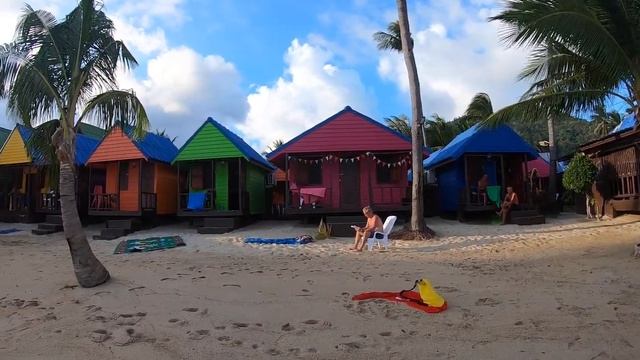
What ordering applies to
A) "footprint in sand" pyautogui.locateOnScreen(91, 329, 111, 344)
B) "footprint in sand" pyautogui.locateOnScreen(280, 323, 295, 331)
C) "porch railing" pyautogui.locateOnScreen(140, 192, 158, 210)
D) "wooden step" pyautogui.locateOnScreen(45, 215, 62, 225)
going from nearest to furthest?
"footprint in sand" pyautogui.locateOnScreen(91, 329, 111, 344), "footprint in sand" pyautogui.locateOnScreen(280, 323, 295, 331), "porch railing" pyautogui.locateOnScreen(140, 192, 158, 210), "wooden step" pyautogui.locateOnScreen(45, 215, 62, 225)

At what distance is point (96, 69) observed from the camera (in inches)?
407

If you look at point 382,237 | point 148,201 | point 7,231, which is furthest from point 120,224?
point 382,237

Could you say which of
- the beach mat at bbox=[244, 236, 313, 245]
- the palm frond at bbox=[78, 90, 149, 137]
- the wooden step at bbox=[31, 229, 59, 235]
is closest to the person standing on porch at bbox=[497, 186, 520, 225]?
the beach mat at bbox=[244, 236, 313, 245]

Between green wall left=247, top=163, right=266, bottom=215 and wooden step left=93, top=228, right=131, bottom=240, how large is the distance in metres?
4.56

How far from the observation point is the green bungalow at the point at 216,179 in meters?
17.9

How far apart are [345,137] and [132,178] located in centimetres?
822

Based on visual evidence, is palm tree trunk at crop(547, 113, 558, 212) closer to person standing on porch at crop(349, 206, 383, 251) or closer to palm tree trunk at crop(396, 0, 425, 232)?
palm tree trunk at crop(396, 0, 425, 232)

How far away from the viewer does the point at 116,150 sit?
1877cm

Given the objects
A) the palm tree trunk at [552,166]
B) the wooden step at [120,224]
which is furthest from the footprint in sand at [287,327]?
the palm tree trunk at [552,166]

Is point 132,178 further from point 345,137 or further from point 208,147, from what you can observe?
point 345,137

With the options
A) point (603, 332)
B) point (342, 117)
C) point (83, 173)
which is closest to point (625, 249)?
point (603, 332)

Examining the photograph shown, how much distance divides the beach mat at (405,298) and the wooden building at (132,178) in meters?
13.1

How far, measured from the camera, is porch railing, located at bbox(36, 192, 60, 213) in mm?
20250

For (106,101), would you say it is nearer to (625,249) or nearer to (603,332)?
(603,332)
